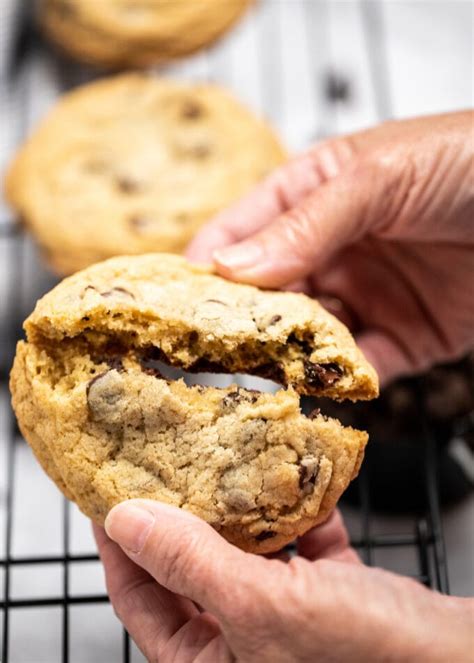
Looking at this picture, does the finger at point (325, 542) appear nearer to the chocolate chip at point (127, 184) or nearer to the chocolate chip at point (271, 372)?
the chocolate chip at point (271, 372)

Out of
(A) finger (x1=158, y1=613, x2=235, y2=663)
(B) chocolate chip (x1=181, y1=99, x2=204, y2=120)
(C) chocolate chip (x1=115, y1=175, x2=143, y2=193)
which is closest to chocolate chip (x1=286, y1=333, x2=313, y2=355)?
(A) finger (x1=158, y1=613, x2=235, y2=663)

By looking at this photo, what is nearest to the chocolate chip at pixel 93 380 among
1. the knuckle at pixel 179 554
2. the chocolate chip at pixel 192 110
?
the knuckle at pixel 179 554

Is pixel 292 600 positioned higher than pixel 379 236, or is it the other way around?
pixel 379 236

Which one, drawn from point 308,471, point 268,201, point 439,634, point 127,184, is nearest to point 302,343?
point 308,471

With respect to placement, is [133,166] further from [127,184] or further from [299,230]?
[299,230]

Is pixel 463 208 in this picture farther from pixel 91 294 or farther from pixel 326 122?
pixel 326 122

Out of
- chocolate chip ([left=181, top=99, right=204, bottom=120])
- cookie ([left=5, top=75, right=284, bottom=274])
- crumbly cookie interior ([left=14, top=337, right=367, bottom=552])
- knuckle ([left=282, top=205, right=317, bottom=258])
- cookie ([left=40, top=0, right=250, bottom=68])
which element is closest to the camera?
crumbly cookie interior ([left=14, top=337, right=367, bottom=552])

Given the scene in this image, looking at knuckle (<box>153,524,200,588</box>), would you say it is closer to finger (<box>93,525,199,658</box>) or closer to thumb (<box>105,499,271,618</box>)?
thumb (<box>105,499,271,618</box>)

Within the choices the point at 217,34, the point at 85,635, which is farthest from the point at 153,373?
the point at 217,34
